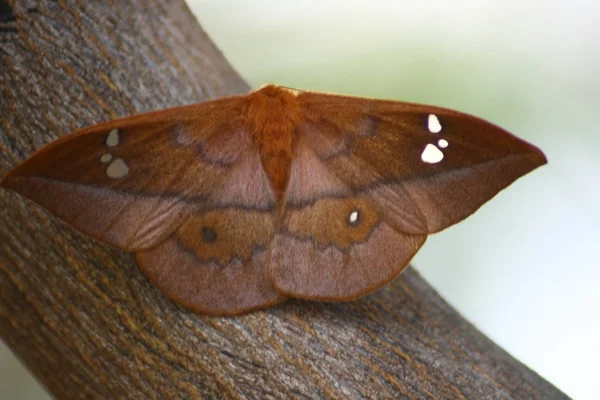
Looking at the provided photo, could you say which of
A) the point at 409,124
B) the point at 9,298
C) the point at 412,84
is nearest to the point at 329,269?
the point at 409,124

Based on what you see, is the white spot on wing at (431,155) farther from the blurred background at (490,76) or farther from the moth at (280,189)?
the blurred background at (490,76)

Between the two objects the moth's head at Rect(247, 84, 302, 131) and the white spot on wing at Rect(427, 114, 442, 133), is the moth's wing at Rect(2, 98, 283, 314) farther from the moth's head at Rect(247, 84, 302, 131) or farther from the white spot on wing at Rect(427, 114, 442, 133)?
the white spot on wing at Rect(427, 114, 442, 133)

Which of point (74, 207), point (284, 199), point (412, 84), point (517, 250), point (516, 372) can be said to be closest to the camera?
point (74, 207)

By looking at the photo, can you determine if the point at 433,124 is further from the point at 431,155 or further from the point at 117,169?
the point at 117,169

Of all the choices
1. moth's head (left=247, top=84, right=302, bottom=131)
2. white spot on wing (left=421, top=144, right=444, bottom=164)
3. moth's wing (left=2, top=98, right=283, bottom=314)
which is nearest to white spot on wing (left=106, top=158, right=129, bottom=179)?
moth's wing (left=2, top=98, right=283, bottom=314)

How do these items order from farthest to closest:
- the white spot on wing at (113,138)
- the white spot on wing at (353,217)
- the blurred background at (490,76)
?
the blurred background at (490,76), the white spot on wing at (353,217), the white spot on wing at (113,138)

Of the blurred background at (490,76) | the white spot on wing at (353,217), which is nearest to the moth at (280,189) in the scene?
the white spot on wing at (353,217)

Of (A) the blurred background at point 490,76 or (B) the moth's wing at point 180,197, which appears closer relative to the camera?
(B) the moth's wing at point 180,197

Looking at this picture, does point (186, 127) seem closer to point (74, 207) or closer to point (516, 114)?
point (74, 207)
